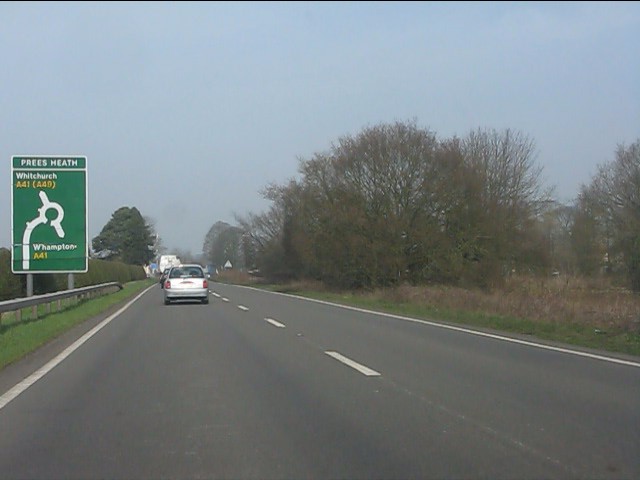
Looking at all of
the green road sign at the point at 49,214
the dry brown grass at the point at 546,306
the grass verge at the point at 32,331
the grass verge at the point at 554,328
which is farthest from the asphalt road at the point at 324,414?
the green road sign at the point at 49,214

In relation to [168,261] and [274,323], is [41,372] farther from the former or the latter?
[168,261]

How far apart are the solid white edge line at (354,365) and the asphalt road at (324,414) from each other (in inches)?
0.7

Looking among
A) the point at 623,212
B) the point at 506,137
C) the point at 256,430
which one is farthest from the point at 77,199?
the point at 506,137

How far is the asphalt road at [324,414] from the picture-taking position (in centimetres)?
631

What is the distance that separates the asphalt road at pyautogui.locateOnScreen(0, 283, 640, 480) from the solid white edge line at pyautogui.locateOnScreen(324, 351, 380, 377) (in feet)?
0.06

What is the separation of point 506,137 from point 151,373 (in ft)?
144

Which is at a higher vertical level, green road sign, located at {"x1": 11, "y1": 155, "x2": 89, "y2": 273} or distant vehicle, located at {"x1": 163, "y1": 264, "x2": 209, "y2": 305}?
green road sign, located at {"x1": 11, "y1": 155, "x2": 89, "y2": 273}

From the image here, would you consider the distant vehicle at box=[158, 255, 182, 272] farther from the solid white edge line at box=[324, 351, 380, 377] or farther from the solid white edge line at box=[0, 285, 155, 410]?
the solid white edge line at box=[324, 351, 380, 377]

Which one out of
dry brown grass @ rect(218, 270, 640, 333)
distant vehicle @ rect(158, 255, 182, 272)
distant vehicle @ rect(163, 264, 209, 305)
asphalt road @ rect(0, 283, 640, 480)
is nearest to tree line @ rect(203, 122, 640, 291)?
dry brown grass @ rect(218, 270, 640, 333)

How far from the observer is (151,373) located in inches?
463

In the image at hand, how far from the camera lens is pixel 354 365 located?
40.3 feet

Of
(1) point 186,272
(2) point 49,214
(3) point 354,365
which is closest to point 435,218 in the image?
(1) point 186,272

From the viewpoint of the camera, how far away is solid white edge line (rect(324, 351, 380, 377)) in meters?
11.4

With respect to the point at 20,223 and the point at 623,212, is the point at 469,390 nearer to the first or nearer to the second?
the point at 20,223
